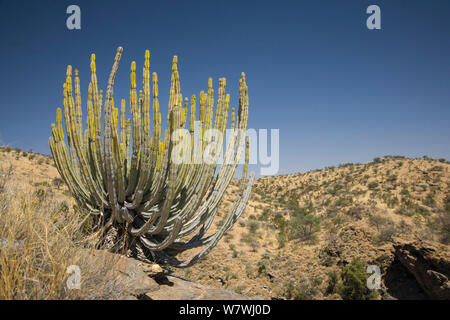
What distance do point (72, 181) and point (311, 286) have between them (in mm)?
7728

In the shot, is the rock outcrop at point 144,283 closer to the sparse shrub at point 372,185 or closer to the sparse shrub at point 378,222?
the sparse shrub at point 378,222

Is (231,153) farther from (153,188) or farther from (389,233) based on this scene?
(389,233)

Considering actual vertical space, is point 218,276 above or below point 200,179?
below

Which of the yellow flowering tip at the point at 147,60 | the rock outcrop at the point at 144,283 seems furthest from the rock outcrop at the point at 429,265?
the yellow flowering tip at the point at 147,60

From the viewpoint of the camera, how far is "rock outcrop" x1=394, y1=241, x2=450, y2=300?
6.16 metres

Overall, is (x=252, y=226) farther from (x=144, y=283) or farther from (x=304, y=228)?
(x=144, y=283)

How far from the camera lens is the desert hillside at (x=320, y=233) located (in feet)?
26.3

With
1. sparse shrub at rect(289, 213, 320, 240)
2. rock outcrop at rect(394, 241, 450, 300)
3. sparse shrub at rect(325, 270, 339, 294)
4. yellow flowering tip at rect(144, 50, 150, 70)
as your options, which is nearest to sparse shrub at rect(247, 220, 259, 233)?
sparse shrub at rect(289, 213, 320, 240)

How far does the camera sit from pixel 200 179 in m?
4.05

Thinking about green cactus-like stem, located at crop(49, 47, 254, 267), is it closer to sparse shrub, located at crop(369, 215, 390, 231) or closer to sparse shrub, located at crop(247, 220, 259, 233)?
sparse shrub, located at crop(247, 220, 259, 233)
